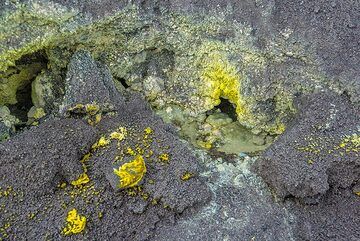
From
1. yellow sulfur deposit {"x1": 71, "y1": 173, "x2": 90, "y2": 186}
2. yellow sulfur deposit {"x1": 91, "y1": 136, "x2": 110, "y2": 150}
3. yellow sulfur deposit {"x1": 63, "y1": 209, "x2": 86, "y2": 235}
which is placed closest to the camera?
yellow sulfur deposit {"x1": 63, "y1": 209, "x2": 86, "y2": 235}

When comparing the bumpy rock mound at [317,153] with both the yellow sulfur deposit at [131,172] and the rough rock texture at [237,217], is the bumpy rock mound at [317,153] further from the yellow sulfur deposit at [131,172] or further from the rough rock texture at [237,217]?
the yellow sulfur deposit at [131,172]

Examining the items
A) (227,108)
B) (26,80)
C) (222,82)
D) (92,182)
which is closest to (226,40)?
(222,82)

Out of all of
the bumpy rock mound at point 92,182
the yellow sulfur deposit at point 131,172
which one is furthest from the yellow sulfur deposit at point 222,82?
the yellow sulfur deposit at point 131,172

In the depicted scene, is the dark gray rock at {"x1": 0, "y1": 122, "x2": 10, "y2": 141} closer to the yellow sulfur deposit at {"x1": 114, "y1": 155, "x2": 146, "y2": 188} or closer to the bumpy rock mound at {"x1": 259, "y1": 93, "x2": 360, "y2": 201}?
the yellow sulfur deposit at {"x1": 114, "y1": 155, "x2": 146, "y2": 188}

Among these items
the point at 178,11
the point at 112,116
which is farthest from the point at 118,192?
the point at 178,11

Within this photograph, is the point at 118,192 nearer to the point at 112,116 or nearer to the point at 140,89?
the point at 112,116

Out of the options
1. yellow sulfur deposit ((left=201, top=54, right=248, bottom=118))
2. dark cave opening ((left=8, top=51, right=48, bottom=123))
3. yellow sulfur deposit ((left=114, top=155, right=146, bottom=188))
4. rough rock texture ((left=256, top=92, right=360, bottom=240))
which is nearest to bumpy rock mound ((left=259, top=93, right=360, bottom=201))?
rough rock texture ((left=256, top=92, right=360, bottom=240))

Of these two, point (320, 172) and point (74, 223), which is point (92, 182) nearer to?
point (74, 223)
